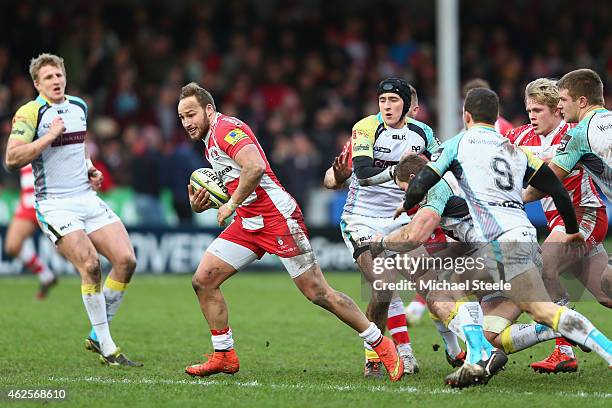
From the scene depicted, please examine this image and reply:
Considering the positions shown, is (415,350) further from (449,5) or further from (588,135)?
(449,5)

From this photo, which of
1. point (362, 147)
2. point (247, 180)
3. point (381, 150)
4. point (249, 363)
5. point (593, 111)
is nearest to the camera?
point (247, 180)

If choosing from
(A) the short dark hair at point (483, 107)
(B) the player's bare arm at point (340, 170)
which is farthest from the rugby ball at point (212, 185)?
(A) the short dark hair at point (483, 107)

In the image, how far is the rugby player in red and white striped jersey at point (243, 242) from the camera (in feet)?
27.6

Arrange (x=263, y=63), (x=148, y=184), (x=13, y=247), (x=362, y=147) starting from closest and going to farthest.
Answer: (x=362, y=147)
(x=13, y=247)
(x=148, y=184)
(x=263, y=63)

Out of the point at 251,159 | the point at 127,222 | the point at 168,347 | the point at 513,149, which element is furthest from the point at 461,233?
the point at 127,222

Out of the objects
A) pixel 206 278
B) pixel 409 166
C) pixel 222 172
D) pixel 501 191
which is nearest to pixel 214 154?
pixel 222 172

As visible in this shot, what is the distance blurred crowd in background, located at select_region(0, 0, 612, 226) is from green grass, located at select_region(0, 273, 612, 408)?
529 cm

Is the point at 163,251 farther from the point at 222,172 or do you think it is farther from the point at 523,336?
the point at 523,336

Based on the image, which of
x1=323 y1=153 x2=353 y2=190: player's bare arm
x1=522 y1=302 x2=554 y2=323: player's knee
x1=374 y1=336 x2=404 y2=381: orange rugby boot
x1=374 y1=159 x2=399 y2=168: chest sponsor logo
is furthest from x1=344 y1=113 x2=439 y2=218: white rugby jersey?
x1=522 y1=302 x2=554 y2=323: player's knee

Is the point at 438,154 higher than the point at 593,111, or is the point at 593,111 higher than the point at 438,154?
the point at 593,111

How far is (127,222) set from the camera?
18.6 meters

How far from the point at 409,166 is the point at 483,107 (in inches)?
33.0

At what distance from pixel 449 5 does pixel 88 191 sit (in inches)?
434

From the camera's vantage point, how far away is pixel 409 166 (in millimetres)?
8227
